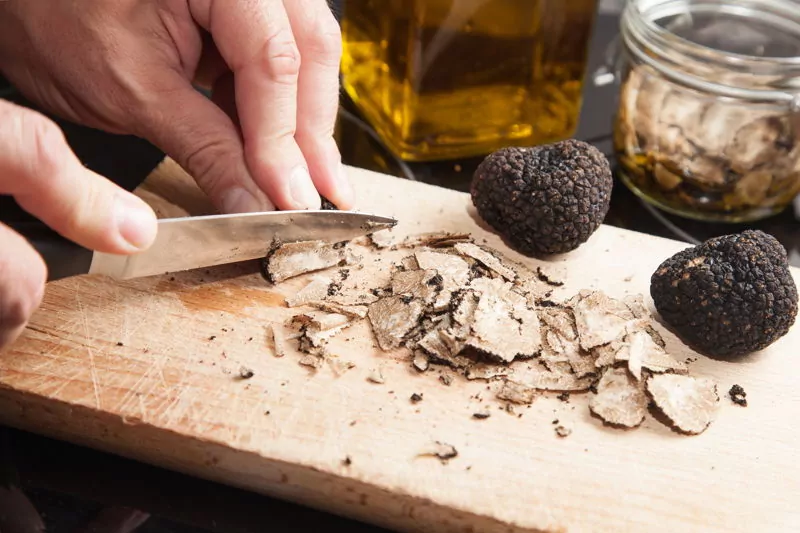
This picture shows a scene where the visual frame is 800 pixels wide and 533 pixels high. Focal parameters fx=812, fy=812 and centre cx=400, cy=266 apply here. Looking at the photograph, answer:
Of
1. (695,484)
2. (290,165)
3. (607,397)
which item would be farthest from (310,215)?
(695,484)

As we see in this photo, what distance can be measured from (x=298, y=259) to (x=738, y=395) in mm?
649

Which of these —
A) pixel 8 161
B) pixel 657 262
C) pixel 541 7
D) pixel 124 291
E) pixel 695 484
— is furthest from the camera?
pixel 541 7

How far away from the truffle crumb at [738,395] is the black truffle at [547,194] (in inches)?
12.2

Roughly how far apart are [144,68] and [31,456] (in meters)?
0.59

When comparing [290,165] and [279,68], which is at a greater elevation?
[279,68]

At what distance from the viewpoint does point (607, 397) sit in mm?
1058

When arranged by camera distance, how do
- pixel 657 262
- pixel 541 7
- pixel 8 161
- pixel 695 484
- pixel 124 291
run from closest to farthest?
pixel 8 161 < pixel 695 484 < pixel 124 291 < pixel 657 262 < pixel 541 7

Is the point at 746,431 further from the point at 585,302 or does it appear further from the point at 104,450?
the point at 104,450

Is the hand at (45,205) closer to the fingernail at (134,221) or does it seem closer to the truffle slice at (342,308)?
the fingernail at (134,221)

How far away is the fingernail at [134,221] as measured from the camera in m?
0.94

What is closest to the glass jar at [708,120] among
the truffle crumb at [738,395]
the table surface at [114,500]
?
the truffle crumb at [738,395]

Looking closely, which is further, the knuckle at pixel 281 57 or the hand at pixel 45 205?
the knuckle at pixel 281 57

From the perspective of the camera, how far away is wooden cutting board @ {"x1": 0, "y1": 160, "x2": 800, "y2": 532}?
94 centimetres

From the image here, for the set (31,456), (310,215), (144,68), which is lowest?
(31,456)
